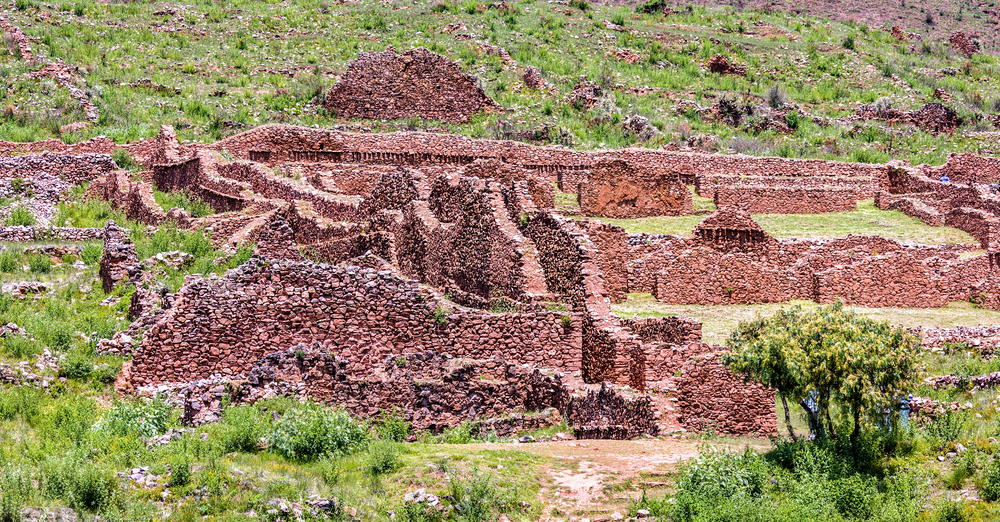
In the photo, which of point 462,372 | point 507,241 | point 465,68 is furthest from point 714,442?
point 465,68

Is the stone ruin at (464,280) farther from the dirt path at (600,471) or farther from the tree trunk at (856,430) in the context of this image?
the tree trunk at (856,430)

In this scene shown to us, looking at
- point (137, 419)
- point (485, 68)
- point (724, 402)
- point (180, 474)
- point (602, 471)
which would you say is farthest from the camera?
point (485, 68)

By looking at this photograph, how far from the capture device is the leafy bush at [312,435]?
16.4 metres

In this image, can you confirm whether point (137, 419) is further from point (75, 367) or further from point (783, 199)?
point (783, 199)

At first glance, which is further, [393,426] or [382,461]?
[393,426]

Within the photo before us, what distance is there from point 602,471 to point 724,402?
4.73 meters

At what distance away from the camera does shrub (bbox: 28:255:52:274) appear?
2361 centimetres

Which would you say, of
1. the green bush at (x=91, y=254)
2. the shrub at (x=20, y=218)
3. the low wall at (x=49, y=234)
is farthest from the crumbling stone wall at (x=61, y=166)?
the green bush at (x=91, y=254)

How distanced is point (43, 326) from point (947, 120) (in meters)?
43.5

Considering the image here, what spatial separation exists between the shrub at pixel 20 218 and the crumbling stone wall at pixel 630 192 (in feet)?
47.1

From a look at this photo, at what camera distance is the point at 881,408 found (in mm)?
17672

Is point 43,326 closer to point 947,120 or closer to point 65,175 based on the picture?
point 65,175

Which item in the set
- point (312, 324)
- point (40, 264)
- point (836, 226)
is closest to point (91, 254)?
point (40, 264)

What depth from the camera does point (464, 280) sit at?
25.5m
